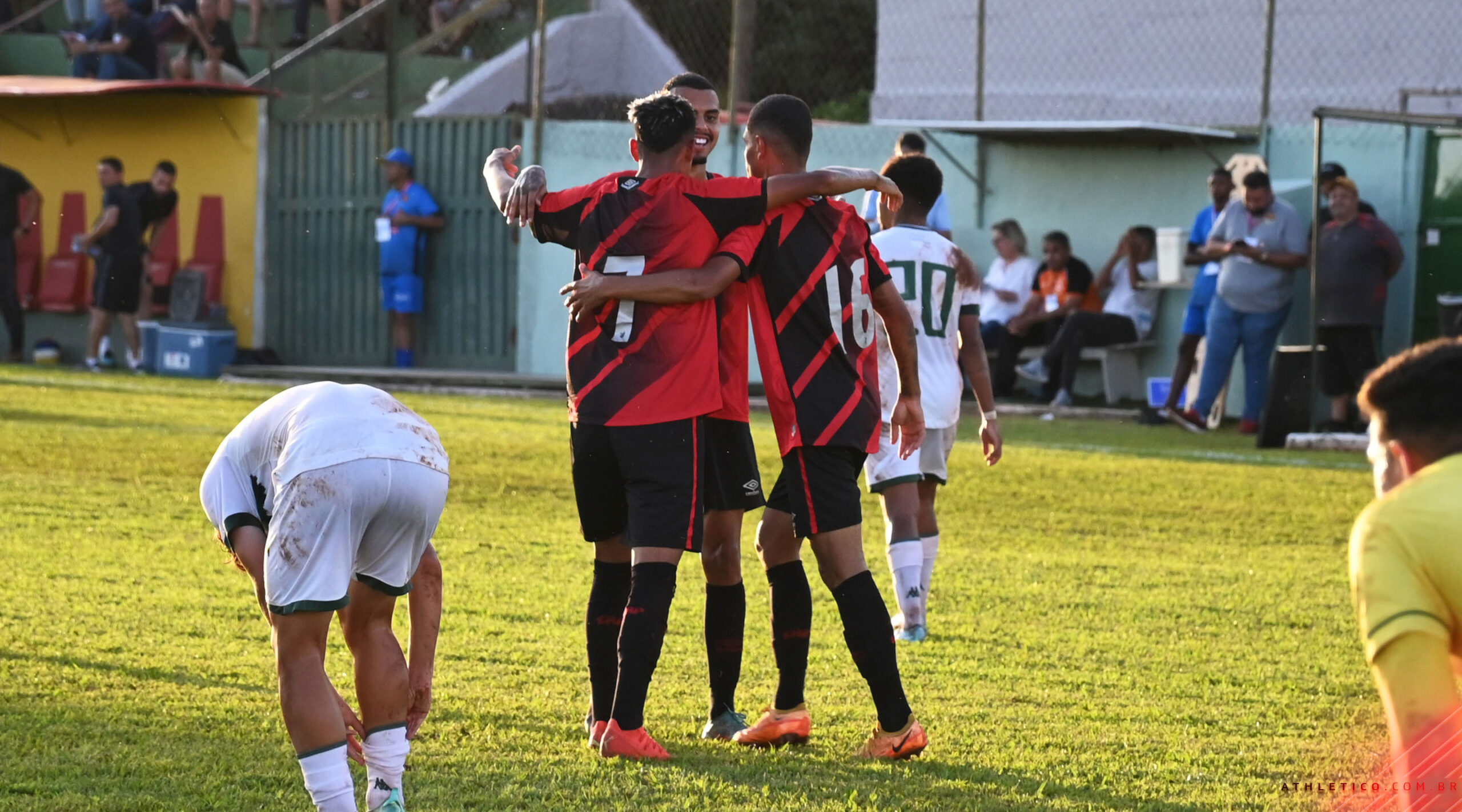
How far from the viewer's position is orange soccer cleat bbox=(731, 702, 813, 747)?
5.30 metres

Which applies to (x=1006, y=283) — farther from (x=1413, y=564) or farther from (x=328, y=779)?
(x=1413, y=564)

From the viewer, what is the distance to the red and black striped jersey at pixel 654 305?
5.11m

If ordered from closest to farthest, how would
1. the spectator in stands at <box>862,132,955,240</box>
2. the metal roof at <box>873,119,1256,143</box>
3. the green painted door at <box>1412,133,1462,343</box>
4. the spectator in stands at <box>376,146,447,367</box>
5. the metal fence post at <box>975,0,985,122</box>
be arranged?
the spectator in stands at <box>862,132,955,240</box>
the green painted door at <box>1412,133,1462,343</box>
the metal roof at <box>873,119,1256,143</box>
the metal fence post at <box>975,0,985,122</box>
the spectator in stands at <box>376,146,447,367</box>

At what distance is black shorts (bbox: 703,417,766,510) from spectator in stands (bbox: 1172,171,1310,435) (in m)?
11.1

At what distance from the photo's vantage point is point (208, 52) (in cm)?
2362

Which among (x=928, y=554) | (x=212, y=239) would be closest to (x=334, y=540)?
(x=928, y=554)

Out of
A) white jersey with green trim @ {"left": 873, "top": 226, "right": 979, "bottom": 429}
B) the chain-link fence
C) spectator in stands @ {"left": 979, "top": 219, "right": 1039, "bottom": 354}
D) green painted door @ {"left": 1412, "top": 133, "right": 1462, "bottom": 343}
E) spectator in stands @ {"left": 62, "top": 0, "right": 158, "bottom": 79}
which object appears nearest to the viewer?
white jersey with green trim @ {"left": 873, "top": 226, "right": 979, "bottom": 429}

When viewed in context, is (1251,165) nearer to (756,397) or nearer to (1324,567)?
(756,397)

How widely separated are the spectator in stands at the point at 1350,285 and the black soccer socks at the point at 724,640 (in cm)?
1064

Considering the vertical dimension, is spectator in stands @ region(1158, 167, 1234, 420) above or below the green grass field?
above

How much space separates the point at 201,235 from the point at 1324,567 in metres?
17.0

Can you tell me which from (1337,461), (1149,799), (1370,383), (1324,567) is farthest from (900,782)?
(1337,461)

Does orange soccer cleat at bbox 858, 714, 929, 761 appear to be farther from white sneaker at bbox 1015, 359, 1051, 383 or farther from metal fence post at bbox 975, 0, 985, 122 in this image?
metal fence post at bbox 975, 0, 985, 122

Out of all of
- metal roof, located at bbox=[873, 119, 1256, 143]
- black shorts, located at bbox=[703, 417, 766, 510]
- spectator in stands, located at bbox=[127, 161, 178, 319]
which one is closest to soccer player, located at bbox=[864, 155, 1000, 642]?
black shorts, located at bbox=[703, 417, 766, 510]
